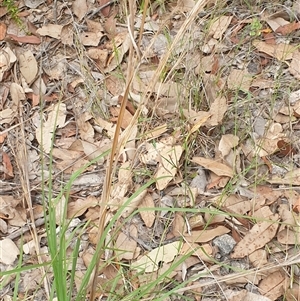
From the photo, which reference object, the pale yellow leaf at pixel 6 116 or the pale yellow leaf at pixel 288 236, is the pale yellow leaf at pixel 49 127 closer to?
the pale yellow leaf at pixel 6 116

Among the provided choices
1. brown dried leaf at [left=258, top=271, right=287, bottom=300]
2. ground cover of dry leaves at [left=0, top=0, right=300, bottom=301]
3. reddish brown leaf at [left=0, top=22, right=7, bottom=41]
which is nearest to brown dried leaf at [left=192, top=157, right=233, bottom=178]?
ground cover of dry leaves at [left=0, top=0, right=300, bottom=301]

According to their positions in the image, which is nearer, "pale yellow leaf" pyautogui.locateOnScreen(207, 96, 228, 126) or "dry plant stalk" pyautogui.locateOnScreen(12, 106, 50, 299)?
"dry plant stalk" pyautogui.locateOnScreen(12, 106, 50, 299)

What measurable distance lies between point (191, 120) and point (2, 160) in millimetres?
668

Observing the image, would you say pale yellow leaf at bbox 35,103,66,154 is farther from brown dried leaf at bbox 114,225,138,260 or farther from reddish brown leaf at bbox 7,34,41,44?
brown dried leaf at bbox 114,225,138,260

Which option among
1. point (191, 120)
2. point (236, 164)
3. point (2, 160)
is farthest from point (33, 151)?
point (236, 164)

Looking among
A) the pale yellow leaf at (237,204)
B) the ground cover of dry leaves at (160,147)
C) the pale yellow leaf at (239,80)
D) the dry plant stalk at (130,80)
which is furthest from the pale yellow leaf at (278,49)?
the dry plant stalk at (130,80)

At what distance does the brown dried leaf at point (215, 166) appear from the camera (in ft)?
6.03

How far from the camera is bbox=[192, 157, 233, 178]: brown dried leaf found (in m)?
1.84

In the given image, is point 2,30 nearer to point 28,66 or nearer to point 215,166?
point 28,66

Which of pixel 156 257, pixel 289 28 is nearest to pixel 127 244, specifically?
pixel 156 257

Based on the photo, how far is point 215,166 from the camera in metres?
1.85

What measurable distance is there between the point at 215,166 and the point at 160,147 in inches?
7.9

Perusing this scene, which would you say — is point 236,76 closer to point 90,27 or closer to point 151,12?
point 151,12

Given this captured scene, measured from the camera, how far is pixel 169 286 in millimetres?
1628
